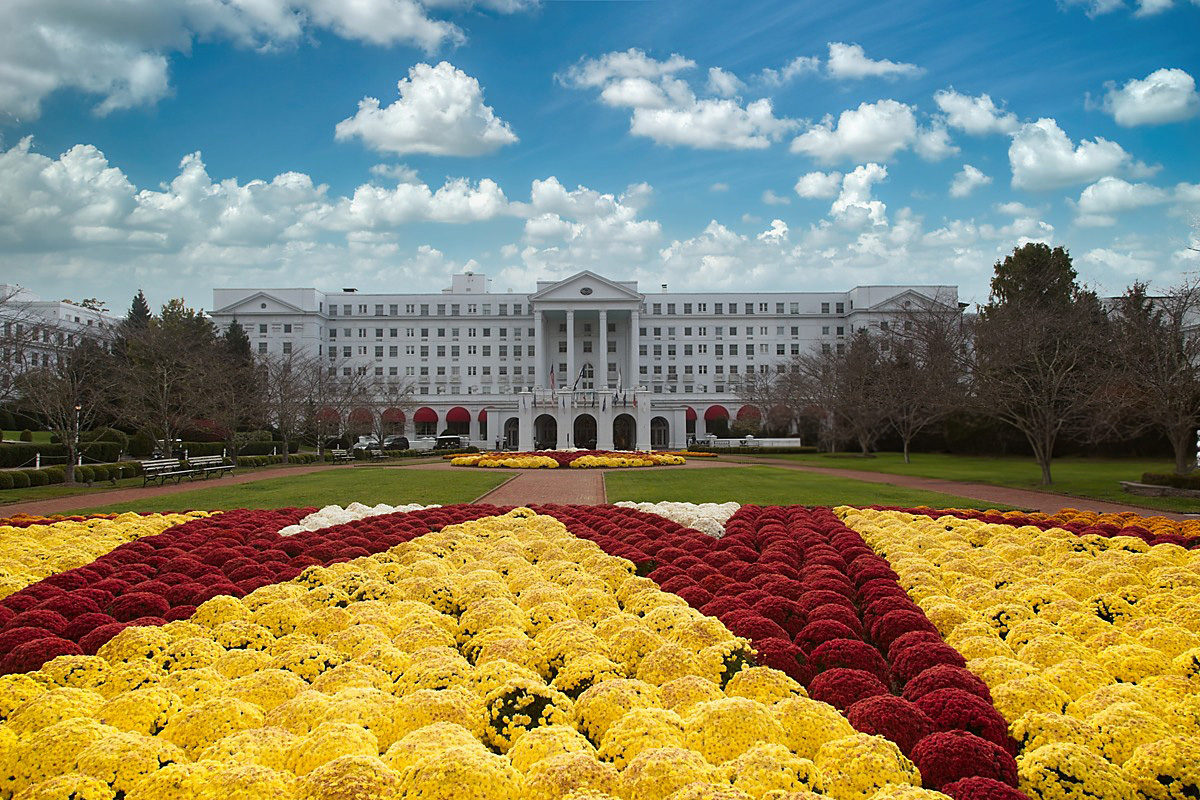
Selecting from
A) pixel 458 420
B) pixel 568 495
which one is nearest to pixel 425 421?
pixel 458 420

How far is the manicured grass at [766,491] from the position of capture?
2006cm

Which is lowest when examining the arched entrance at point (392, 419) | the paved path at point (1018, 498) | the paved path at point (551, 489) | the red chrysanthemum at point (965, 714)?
the paved path at point (1018, 498)

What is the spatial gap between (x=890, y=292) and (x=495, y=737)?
10949 cm

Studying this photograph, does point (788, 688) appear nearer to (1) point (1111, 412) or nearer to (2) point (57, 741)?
(2) point (57, 741)

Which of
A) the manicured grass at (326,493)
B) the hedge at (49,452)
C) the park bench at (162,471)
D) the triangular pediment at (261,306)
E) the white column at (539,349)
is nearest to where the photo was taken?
the manicured grass at (326,493)

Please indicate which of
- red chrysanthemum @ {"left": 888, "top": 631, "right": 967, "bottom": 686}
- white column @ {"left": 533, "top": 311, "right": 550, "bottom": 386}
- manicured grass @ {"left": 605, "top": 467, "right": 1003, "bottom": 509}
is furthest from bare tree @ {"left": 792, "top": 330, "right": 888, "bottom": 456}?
red chrysanthemum @ {"left": 888, "top": 631, "right": 967, "bottom": 686}

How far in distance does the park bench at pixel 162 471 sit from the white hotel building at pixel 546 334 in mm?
65510

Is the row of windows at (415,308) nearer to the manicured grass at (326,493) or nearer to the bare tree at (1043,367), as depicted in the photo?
the bare tree at (1043,367)

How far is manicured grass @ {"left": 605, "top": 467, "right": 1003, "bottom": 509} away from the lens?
2006 centimetres

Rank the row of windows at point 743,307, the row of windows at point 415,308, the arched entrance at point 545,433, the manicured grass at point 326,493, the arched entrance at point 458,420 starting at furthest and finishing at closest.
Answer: the row of windows at point 743,307 → the row of windows at point 415,308 → the arched entrance at point 458,420 → the arched entrance at point 545,433 → the manicured grass at point 326,493

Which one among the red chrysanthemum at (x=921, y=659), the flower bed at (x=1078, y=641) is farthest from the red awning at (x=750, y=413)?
the red chrysanthemum at (x=921, y=659)

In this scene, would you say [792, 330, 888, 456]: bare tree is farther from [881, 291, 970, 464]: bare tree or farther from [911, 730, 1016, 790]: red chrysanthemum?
[911, 730, 1016, 790]: red chrysanthemum

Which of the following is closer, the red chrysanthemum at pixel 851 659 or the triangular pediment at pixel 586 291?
the red chrysanthemum at pixel 851 659

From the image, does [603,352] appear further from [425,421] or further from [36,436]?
[36,436]
